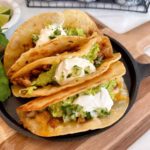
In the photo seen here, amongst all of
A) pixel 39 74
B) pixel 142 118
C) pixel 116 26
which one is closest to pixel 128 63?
pixel 142 118

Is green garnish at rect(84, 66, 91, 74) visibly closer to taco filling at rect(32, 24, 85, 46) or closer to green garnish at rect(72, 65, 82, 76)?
green garnish at rect(72, 65, 82, 76)

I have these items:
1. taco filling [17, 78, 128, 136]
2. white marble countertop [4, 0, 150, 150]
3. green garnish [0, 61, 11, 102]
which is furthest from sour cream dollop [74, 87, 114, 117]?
white marble countertop [4, 0, 150, 150]

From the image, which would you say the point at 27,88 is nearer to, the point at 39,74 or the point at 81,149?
the point at 39,74

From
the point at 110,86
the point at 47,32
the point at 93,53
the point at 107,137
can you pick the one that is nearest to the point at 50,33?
the point at 47,32

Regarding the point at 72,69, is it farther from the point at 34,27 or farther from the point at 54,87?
the point at 34,27

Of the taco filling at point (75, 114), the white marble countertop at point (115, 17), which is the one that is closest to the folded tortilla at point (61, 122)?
the taco filling at point (75, 114)

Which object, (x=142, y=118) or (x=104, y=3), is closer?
(x=142, y=118)
